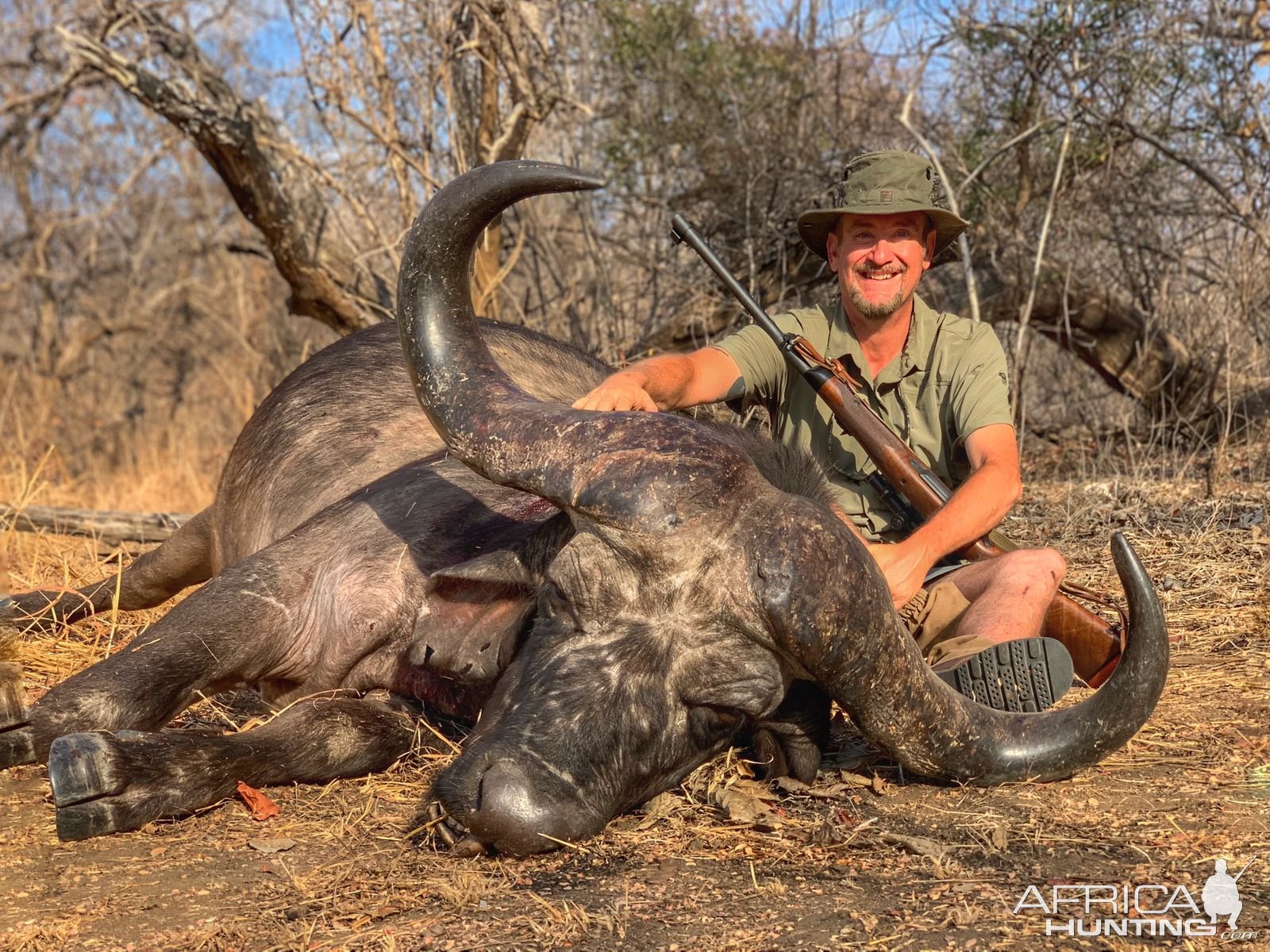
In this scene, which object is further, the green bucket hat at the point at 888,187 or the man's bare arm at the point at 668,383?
the green bucket hat at the point at 888,187

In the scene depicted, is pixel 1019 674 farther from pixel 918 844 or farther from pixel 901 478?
pixel 901 478

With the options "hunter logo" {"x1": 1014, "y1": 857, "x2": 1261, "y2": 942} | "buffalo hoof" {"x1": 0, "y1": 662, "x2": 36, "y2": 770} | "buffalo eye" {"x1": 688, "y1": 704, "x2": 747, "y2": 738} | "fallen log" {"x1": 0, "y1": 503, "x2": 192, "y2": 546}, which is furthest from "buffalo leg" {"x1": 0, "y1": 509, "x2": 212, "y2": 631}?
"hunter logo" {"x1": 1014, "y1": 857, "x2": 1261, "y2": 942}

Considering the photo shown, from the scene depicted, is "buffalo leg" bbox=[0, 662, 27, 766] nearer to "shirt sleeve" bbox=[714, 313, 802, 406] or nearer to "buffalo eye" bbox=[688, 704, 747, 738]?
"buffalo eye" bbox=[688, 704, 747, 738]

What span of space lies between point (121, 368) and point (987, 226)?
36.5 ft

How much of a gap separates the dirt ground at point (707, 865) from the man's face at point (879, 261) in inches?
60.5

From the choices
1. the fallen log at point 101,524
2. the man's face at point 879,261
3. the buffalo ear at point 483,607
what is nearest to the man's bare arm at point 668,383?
the buffalo ear at point 483,607

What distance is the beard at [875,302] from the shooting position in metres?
4.49

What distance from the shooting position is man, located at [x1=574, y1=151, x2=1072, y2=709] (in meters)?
3.97

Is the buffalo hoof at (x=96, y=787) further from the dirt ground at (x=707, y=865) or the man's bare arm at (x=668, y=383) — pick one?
the man's bare arm at (x=668, y=383)

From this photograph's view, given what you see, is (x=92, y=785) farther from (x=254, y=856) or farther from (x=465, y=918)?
(x=465, y=918)

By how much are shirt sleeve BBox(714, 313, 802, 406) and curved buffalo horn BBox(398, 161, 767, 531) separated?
157 cm

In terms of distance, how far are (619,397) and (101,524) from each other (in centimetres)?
424

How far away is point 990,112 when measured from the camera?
27.5ft

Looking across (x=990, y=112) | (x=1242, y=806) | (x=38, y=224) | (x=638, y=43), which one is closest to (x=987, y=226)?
(x=990, y=112)
